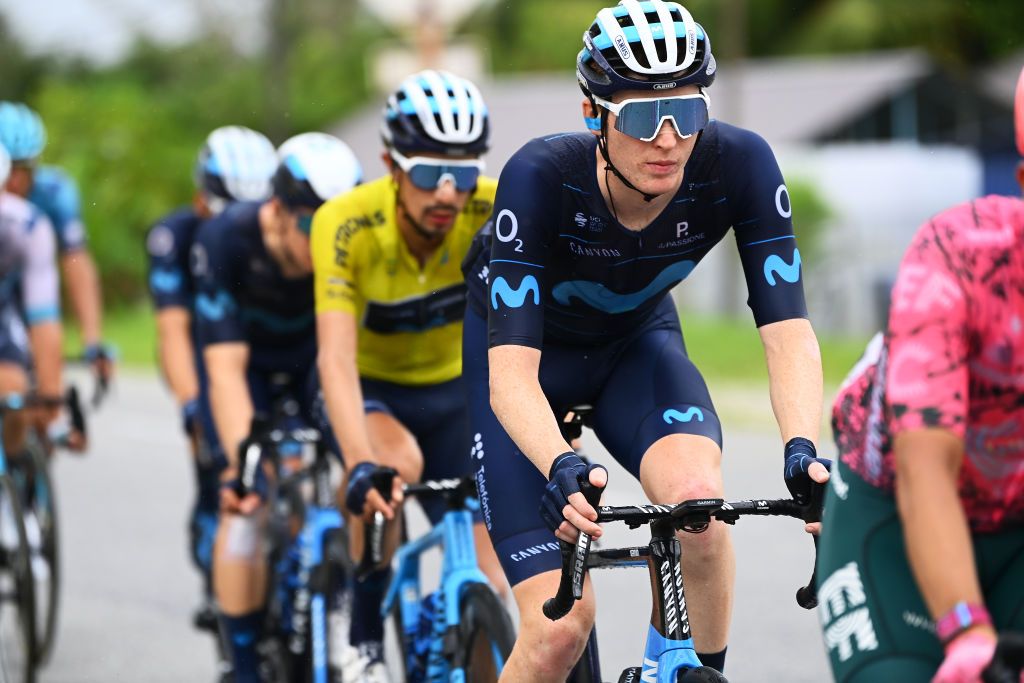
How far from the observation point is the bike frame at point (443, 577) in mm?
4758

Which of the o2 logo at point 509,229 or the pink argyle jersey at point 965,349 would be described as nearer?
the pink argyle jersey at point 965,349

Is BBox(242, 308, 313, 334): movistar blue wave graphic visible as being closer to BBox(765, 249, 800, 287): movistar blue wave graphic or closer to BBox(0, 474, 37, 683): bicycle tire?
BBox(0, 474, 37, 683): bicycle tire

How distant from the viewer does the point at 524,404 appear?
3824 mm

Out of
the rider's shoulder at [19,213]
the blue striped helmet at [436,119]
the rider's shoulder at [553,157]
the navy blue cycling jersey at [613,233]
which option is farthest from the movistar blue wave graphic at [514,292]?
the rider's shoulder at [19,213]

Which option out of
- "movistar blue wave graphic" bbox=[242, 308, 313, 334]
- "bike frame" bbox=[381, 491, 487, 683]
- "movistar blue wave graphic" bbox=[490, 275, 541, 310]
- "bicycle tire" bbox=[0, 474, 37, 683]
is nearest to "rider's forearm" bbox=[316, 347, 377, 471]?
"bike frame" bbox=[381, 491, 487, 683]

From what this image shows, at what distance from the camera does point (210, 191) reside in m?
7.72

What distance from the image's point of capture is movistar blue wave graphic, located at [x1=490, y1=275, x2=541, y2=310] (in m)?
3.92

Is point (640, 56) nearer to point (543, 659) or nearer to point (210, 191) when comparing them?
point (543, 659)

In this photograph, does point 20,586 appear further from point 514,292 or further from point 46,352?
point 514,292

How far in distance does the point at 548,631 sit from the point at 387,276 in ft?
6.02

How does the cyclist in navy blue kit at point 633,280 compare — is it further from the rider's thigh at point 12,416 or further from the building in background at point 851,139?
the building in background at point 851,139

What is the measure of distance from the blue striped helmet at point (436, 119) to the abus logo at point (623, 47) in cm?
132

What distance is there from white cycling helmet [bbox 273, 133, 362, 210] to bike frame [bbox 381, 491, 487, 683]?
138cm

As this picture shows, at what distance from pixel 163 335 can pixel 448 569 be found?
11.0 feet
